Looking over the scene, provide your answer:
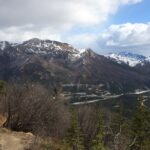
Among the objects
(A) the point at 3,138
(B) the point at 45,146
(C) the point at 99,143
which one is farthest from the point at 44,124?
(C) the point at 99,143

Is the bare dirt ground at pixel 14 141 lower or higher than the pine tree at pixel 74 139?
lower

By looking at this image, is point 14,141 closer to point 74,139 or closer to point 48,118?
point 74,139

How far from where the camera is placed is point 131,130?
52625mm

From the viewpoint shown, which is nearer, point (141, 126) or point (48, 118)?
point (141, 126)

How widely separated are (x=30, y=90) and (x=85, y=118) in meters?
27.1

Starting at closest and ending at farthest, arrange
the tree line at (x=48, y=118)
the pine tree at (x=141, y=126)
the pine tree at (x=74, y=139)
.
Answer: the pine tree at (x=74, y=139) < the tree line at (x=48, y=118) < the pine tree at (x=141, y=126)

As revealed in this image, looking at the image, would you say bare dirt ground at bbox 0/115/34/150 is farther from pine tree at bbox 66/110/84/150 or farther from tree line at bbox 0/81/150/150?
pine tree at bbox 66/110/84/150

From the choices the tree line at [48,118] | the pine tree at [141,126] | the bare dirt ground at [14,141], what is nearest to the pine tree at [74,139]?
the bare dirt ground at [14,141]

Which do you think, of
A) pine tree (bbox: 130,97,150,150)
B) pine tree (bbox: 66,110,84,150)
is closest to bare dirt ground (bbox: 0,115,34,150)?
pine tree (bbox: 66,110,84,150)

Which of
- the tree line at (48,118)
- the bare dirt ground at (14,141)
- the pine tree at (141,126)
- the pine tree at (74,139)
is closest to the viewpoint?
the pine tree at (74,139)

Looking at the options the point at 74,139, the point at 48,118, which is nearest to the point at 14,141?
the point at 74,139

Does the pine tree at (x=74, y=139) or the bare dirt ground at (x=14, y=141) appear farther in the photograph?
the bare dirt ground at (x=14, y=141)

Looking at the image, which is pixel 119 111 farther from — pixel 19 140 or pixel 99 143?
pixel 99 143

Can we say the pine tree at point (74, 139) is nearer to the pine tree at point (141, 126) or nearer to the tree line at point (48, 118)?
the tree line at point (48, 118)
